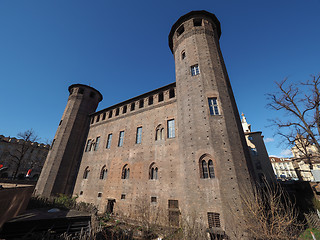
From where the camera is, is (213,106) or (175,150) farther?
(175,150)

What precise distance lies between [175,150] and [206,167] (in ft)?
11.8

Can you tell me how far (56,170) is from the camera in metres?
19.9

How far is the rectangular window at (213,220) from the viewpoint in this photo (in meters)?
8.84

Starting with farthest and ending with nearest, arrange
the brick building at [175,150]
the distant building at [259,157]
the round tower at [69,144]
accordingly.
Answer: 1. the distant building at [259,157]
2. the round tower at [69,144]
3. the brick building at [175,150]

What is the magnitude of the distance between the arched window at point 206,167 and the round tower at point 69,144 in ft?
62.8

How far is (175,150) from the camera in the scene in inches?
528

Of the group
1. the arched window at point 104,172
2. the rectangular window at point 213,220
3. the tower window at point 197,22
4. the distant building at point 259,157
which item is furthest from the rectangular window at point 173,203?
the distant building at point 259,157

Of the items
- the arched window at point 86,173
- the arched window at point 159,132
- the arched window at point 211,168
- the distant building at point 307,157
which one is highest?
the arched window at point 159,132

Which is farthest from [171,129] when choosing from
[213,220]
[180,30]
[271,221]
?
[180,30]

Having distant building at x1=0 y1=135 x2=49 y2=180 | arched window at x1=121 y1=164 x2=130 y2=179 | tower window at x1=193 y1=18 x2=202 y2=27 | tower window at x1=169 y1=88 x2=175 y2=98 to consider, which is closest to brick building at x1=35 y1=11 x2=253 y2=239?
tower window at x1=193 y1=18 x2=202 y2=27

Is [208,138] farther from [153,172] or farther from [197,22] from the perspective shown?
[197,22]

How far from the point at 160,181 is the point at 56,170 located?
632 inches

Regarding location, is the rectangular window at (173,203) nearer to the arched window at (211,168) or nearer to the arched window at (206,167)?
the arched window at (206,167)

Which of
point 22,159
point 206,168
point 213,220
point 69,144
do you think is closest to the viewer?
point 213,220
